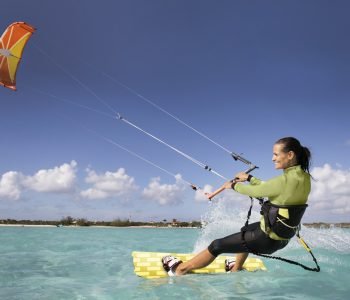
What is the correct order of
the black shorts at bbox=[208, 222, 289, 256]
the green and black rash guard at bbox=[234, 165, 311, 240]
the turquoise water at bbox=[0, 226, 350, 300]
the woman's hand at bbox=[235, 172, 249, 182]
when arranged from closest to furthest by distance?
the green and black rash guard at bbox=[234, 165, 311, 240] → the black shorts at bbox=[208, 222, 289, 256] → the woman's hand at bbox=[235, 172, 249, 182] → the turquoise water at bbox=[0, 226, 350, 300]

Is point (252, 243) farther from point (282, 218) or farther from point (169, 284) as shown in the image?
point (169, 284)

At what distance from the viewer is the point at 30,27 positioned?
11078 mm

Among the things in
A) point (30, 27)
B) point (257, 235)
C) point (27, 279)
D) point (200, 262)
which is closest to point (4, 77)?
point (30, 27)

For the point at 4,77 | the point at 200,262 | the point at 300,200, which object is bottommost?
the point at 200,262

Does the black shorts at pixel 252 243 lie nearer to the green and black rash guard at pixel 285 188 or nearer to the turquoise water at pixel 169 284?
the green and black rash guard at pixel 285 188

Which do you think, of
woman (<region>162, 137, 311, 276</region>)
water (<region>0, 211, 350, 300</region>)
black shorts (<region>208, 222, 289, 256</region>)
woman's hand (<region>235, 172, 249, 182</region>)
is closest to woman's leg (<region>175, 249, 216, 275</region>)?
black shorts (<region>208, 222, 289, 256</region>)

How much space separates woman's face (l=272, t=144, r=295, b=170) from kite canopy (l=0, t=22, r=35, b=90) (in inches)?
317

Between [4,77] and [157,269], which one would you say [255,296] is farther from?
[4,77]

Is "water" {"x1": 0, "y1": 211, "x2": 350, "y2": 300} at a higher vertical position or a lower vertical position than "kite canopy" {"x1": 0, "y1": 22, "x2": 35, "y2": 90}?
lower

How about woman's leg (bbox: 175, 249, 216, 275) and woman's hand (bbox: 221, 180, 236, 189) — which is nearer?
woman's hand (bbox: 221, 180, 236, 189)

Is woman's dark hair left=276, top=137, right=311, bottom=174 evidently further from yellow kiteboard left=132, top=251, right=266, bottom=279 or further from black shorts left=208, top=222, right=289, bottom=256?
yellow kiteboard left=132, top=251, right=266, bottom=279

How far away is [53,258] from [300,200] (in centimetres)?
993

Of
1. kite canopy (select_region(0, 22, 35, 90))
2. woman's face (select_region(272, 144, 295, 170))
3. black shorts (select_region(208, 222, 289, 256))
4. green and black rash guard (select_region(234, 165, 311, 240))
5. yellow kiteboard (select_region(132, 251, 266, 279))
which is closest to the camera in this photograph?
green and black rash guard (select_region(234, 165, 311, 240))

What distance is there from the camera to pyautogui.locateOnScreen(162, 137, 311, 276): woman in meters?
5.42
